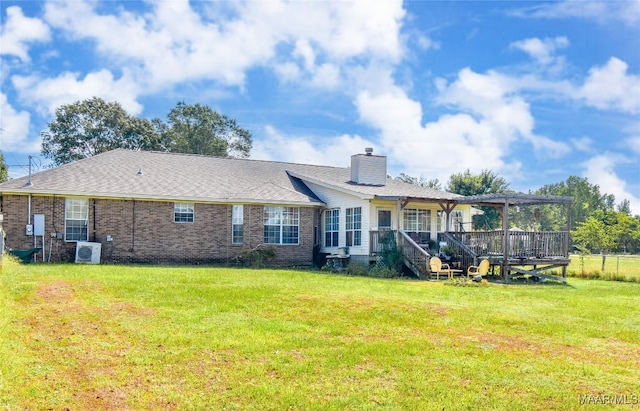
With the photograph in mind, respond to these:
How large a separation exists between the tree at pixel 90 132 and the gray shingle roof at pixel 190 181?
1996cm

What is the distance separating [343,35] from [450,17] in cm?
337

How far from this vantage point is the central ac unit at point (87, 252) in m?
19.8

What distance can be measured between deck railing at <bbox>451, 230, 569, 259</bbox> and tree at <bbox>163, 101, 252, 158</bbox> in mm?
33075

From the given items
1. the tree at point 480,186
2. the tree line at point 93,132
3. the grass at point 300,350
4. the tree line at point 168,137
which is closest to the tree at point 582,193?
the tree line at point 168,137

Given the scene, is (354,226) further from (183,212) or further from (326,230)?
(183,212)

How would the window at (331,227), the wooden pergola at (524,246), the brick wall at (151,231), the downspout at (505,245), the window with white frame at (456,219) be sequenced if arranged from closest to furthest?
the downspout at (505,245)
the wooden pergola at (524,246)
the brick wall at (151,231)
the window at (331,227)
the window with white frame at (456,219)

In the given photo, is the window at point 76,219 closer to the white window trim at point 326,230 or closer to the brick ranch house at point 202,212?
the brick ranch house at point 202,212

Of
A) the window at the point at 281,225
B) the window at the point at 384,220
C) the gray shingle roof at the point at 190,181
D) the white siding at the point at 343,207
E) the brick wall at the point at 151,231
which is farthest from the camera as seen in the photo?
the window at the point at 281,225

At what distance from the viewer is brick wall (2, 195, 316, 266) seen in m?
19.8

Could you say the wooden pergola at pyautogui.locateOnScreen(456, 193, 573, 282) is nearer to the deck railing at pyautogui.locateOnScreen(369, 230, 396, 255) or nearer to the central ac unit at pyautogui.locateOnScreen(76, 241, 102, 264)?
the deck railing at pyautogui.locateOnScreen(369, 230, 396, 255)

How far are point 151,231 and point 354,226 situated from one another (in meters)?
7.68

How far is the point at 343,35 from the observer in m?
18.0

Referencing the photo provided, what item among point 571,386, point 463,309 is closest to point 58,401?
point 571,386

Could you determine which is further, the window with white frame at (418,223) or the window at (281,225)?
the window at (281,225)
